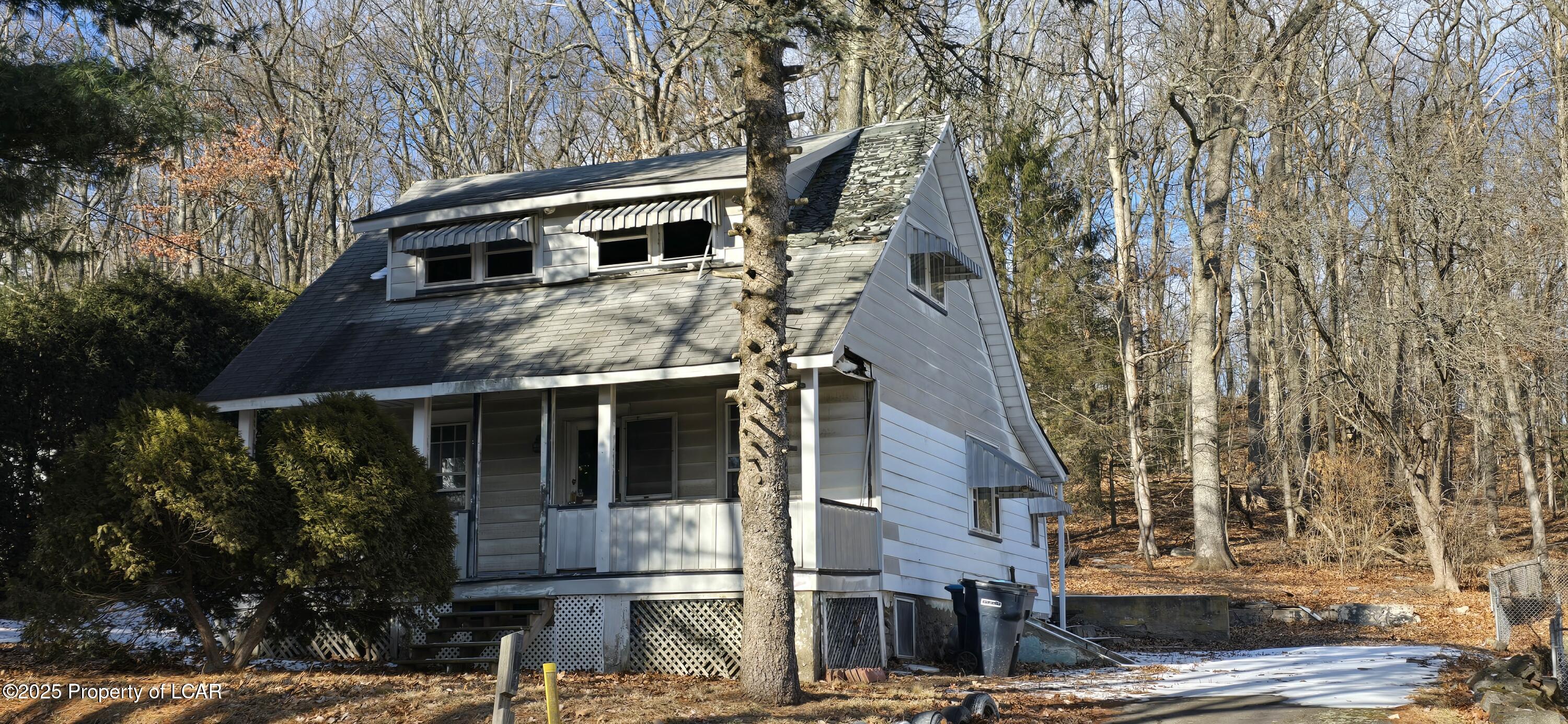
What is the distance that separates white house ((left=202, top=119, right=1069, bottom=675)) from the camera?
13453mm

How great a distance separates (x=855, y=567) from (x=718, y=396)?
10.6 ft

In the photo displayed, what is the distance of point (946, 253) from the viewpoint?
16.6 metres

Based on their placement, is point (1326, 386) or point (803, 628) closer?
point (803, 628)

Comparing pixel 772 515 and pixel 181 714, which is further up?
pixel 772 515

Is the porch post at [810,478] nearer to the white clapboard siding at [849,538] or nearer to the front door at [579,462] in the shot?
the white clapboard siding at [849,538]

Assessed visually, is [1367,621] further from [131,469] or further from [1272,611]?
[131,469]

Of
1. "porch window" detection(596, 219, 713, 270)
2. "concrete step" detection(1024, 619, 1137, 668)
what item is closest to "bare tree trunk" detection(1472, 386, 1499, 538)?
"concrete step" detection(1024, 619, 1137, 668)

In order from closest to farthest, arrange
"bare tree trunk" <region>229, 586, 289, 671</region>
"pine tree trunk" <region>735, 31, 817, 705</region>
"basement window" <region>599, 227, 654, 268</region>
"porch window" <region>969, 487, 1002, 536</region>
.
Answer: "pine tree trunk" <region>735, 31, 817, 705</region>
"bare tree trunk" <region>229, 586, 289, 671</region>
"basement window" <region>599, 227, 654, 268</region>
"porch window" <region>969, 487, 1002, 536</region>

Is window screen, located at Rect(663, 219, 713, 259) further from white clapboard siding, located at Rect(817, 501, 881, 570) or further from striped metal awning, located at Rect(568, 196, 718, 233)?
white clapboard siding, located at Rect(817, 501, 881, 570)

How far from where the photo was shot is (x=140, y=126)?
42.5 feet

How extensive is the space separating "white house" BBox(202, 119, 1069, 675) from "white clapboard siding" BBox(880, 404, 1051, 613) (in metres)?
0.05

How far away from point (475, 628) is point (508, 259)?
577 centimetres

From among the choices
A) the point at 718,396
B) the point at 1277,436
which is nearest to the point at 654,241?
the point at 718,396

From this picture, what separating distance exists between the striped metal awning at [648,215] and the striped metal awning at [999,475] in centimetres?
511
